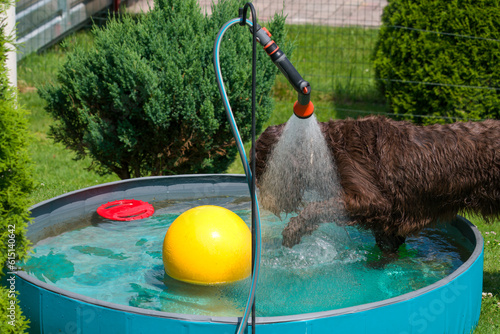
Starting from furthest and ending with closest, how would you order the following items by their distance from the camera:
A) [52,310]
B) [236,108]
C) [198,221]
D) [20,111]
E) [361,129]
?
1. [236,108]
2. [361,129]
3. [198,221]
4. [52,310]
5. [20,111]

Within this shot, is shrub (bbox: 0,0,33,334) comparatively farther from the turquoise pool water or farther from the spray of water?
the spray of water

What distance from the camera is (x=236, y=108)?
6469mm

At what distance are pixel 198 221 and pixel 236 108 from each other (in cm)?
257

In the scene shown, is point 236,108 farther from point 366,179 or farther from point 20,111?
point 20,111

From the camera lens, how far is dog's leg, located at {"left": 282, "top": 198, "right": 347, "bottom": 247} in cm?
430

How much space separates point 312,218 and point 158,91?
2.46 metres

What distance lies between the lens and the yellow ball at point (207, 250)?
13.3 ft

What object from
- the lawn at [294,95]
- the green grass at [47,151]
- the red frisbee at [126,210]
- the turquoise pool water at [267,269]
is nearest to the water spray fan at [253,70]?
the turquoise pool water at [267,269]

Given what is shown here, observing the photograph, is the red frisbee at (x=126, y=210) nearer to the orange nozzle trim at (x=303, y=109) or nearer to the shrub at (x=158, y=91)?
A: the shrub at (x=158, y=91)

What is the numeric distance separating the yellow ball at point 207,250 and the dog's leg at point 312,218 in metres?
0.42

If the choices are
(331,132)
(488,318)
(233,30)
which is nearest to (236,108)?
(233,30)

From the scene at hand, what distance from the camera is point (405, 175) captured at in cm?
436

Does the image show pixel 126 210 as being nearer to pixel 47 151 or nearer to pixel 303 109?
pixel 303 109

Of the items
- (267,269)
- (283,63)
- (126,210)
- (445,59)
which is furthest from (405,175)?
(445,59)
